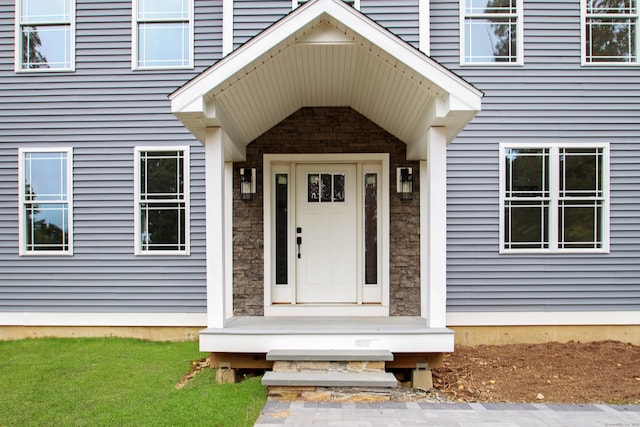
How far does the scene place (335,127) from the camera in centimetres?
586

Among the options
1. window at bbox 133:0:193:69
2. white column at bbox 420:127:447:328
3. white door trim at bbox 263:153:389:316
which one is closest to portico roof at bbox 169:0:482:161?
white column at bbox 420:127:447:328

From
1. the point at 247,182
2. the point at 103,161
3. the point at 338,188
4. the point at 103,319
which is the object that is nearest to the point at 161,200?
the point at 103,161

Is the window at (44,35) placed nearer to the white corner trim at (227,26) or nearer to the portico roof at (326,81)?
the white corner trim at (227,26)

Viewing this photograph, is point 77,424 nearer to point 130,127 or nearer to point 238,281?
point 238,281

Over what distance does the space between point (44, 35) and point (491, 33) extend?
21.0 feet

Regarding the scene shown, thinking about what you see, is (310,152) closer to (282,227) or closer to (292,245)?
(282,227)

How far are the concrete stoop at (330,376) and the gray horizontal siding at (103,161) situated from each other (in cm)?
235

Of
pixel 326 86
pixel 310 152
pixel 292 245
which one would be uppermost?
pixel 326 86

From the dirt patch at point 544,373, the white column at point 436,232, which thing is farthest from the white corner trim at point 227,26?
the dirt patch at point 544,373

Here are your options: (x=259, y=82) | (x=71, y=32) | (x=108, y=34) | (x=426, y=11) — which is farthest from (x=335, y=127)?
(x=71, y=32)

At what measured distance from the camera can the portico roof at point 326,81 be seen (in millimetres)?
3936

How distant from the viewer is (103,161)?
6.04 metres

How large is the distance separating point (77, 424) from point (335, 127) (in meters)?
4.32

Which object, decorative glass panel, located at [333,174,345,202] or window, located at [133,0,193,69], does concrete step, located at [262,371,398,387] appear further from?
window, located at [133,0,193,69]
